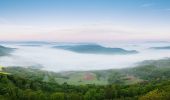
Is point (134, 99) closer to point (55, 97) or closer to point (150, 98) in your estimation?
point (150, 98)

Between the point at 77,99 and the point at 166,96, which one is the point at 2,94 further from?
the point at 166,96

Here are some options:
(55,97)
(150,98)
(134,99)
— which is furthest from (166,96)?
(55,97)

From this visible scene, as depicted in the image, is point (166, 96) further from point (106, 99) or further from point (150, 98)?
point (106, 99)

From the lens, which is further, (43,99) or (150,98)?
(43,99)

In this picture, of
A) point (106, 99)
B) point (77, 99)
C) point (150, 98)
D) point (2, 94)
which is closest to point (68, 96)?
point (77, 99)

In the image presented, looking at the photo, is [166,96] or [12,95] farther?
[12,95]

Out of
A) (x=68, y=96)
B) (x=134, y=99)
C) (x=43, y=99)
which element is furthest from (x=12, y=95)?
(x=134, y=99)

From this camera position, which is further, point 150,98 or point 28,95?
point 28,95
